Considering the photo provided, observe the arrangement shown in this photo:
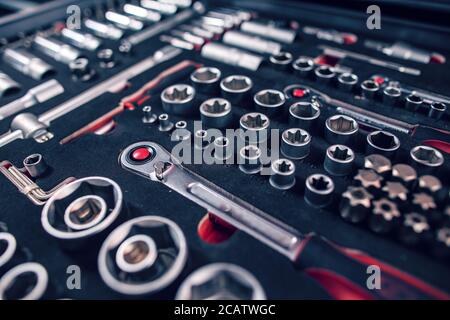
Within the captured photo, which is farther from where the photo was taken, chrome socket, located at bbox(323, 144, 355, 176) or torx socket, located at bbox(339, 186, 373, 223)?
chrome socket, located at bbox(323, 144, 355, 176)

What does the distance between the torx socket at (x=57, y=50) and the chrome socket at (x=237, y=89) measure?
63 centimetres

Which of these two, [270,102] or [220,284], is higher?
[270,102]

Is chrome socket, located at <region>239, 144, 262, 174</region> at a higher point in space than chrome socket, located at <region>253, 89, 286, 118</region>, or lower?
lower

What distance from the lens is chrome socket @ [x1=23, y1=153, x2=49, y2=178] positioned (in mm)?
899

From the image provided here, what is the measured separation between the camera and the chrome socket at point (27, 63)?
4.16ft

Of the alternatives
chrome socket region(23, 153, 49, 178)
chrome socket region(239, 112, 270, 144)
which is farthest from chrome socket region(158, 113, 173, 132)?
chrome socket region(23, 153, 49, 178)

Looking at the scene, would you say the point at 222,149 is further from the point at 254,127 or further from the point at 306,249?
the point at 306,249

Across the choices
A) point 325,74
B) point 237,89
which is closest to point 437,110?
point 325,74

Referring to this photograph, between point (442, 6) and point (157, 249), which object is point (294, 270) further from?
point (442, 6)

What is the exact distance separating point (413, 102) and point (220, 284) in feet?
2.48

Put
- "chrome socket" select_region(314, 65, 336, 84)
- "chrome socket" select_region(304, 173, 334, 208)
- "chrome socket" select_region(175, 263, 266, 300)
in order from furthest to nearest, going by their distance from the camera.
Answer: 1. "chrome socket" select_region(314, 65, 336, 84)
2. "chrome socket" select_region(304, 173, 334, 208)
3. "chrome socket" select_region(175, 263, 266, 300)

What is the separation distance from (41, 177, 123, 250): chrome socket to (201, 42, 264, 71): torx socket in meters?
0.68

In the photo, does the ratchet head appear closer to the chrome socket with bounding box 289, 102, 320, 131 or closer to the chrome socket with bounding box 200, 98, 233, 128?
the chrome socket with bounding box 200, 98, 233, 128

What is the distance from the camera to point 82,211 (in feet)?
2.59
